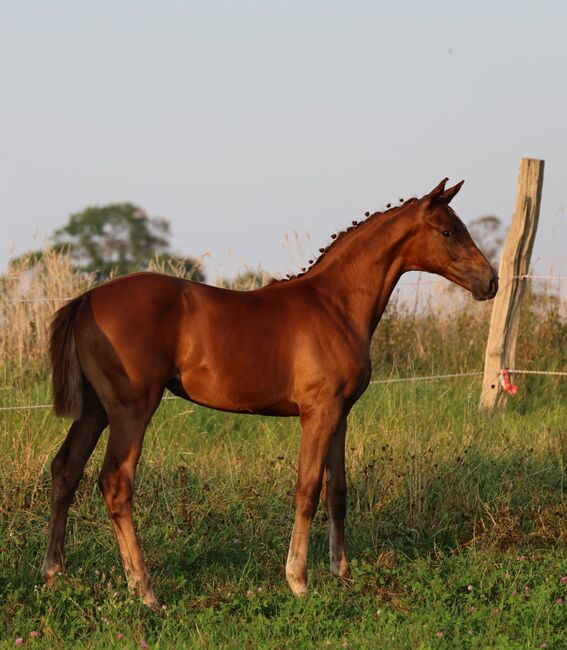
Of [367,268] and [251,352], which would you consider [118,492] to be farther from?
[367,268]

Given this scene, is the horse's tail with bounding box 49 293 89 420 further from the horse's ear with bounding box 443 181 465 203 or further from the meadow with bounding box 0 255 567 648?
the horse's ear with bounding box 443 181 465 203

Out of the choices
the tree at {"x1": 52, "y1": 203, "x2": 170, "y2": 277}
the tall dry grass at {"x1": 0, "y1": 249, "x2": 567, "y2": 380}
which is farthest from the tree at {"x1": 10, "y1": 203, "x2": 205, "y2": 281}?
the tall dry grass at {"x1": 0, "y1": 249, "x2": 567, "y2": 380}

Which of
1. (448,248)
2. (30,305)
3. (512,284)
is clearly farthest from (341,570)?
(30,305)

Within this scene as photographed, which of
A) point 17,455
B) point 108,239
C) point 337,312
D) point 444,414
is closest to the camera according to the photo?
point 337,312

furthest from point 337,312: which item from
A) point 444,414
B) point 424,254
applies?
point 444,414

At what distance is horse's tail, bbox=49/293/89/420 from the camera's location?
5508mm

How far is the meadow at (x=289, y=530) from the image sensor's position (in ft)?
16.4

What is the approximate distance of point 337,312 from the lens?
234 inches

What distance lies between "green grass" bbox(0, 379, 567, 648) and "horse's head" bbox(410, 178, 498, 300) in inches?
62.0

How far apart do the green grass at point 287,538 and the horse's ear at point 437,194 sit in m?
2.00

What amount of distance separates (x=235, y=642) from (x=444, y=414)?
5013 millimetres

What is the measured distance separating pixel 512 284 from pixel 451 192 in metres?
4.49

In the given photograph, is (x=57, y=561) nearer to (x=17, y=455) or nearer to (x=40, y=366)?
(x=17, y=455)

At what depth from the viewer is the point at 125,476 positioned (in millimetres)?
5426
